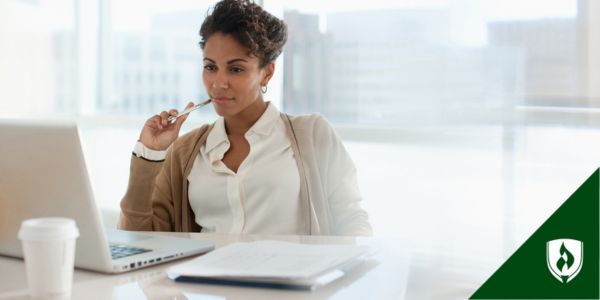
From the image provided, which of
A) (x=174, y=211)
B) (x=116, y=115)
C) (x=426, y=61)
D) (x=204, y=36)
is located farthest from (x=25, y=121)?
(x=116, y=115)

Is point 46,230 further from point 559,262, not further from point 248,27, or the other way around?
point 559,262

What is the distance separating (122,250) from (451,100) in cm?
208

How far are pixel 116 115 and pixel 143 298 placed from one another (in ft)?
10.5

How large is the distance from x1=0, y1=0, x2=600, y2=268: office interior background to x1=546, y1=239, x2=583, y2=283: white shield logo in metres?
0.81

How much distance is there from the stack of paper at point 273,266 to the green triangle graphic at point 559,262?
86cm

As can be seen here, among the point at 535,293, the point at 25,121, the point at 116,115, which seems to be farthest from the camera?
the point at 116,115

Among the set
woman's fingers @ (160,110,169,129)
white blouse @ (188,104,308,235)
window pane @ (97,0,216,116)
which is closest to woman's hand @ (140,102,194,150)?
woman's fingers @ (160,110,169,129)

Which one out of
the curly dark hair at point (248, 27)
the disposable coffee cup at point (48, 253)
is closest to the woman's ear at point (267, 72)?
the curly dark hair at point (248, 27)

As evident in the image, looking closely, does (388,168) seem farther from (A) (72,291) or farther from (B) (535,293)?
(A) (72,291)

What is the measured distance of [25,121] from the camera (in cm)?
113

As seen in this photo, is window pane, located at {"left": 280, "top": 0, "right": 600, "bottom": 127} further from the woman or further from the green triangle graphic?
the woman

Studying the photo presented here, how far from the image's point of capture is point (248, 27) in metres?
2.08

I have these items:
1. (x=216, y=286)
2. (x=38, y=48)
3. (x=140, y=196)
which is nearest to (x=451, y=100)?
(x=140, y=196)

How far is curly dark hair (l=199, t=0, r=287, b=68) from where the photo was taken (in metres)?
2.08
